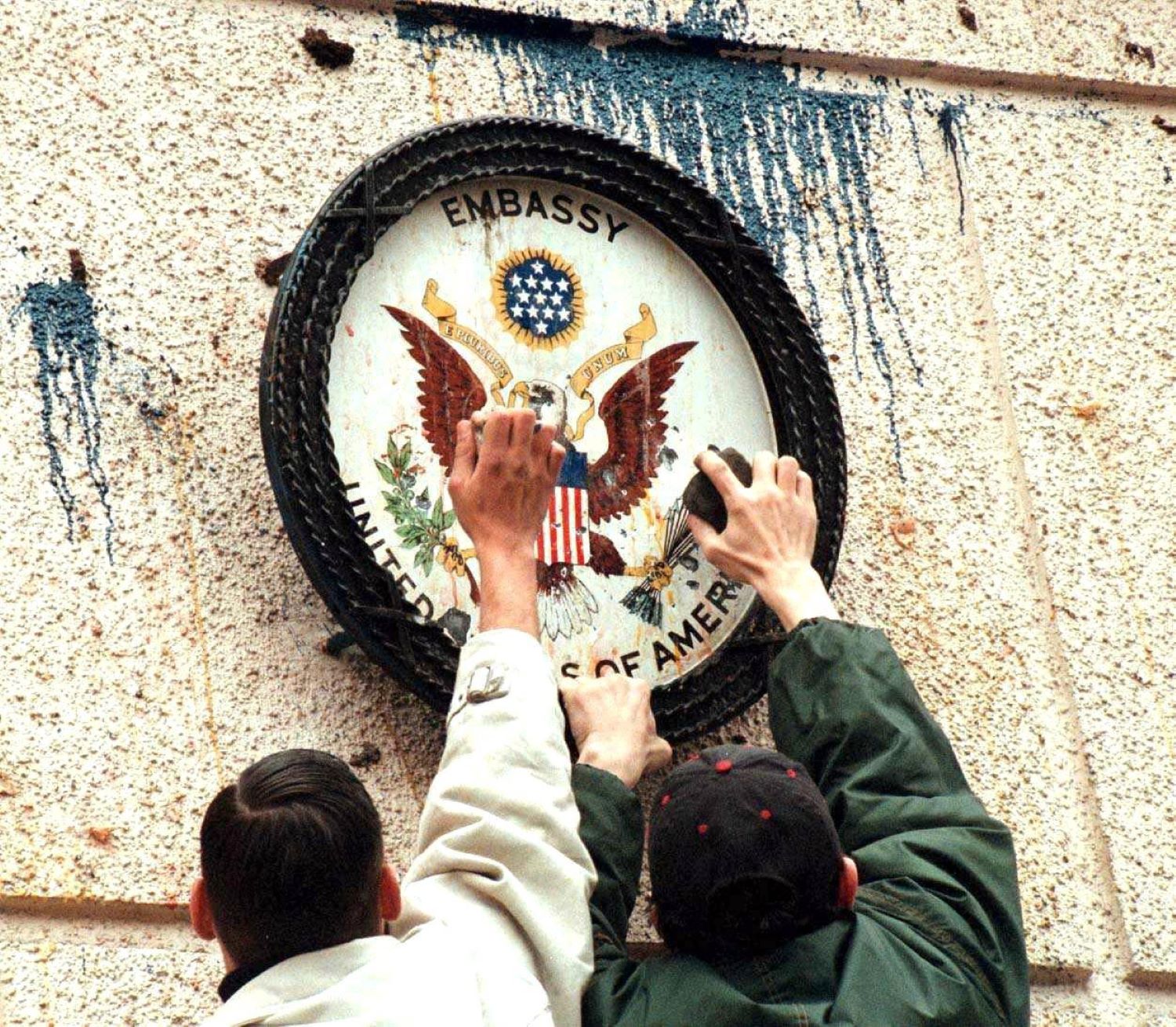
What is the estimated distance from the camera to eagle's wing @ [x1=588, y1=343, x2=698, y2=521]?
2148 millimetres

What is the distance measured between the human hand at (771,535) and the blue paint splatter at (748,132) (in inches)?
15.5

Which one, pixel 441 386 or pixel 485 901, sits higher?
pixel 441 386

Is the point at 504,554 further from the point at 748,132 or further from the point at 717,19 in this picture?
the point at 717,19

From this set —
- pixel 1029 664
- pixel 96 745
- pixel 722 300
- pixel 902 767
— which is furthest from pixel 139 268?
pixel 1029 664

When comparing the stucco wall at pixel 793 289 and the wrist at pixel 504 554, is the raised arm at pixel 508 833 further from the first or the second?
the stucco wall at pixel 793 289

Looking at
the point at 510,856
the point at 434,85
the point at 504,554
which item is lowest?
the point at 510,856

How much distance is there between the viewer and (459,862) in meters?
1.58

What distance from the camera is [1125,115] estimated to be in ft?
9.14

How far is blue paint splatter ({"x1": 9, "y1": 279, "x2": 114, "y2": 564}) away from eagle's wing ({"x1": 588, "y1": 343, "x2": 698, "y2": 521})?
577 mm

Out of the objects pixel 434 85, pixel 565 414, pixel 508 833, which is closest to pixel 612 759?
pixel 508 833

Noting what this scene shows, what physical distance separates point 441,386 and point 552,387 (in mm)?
147

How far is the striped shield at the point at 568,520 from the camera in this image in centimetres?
209

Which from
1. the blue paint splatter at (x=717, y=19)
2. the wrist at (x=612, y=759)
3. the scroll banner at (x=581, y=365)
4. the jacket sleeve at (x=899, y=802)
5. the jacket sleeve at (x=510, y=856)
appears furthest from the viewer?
the blue paint splatter at (x=717, y=19)

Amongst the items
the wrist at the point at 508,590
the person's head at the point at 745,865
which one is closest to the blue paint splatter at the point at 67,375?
the wrist at the point at 508,590
